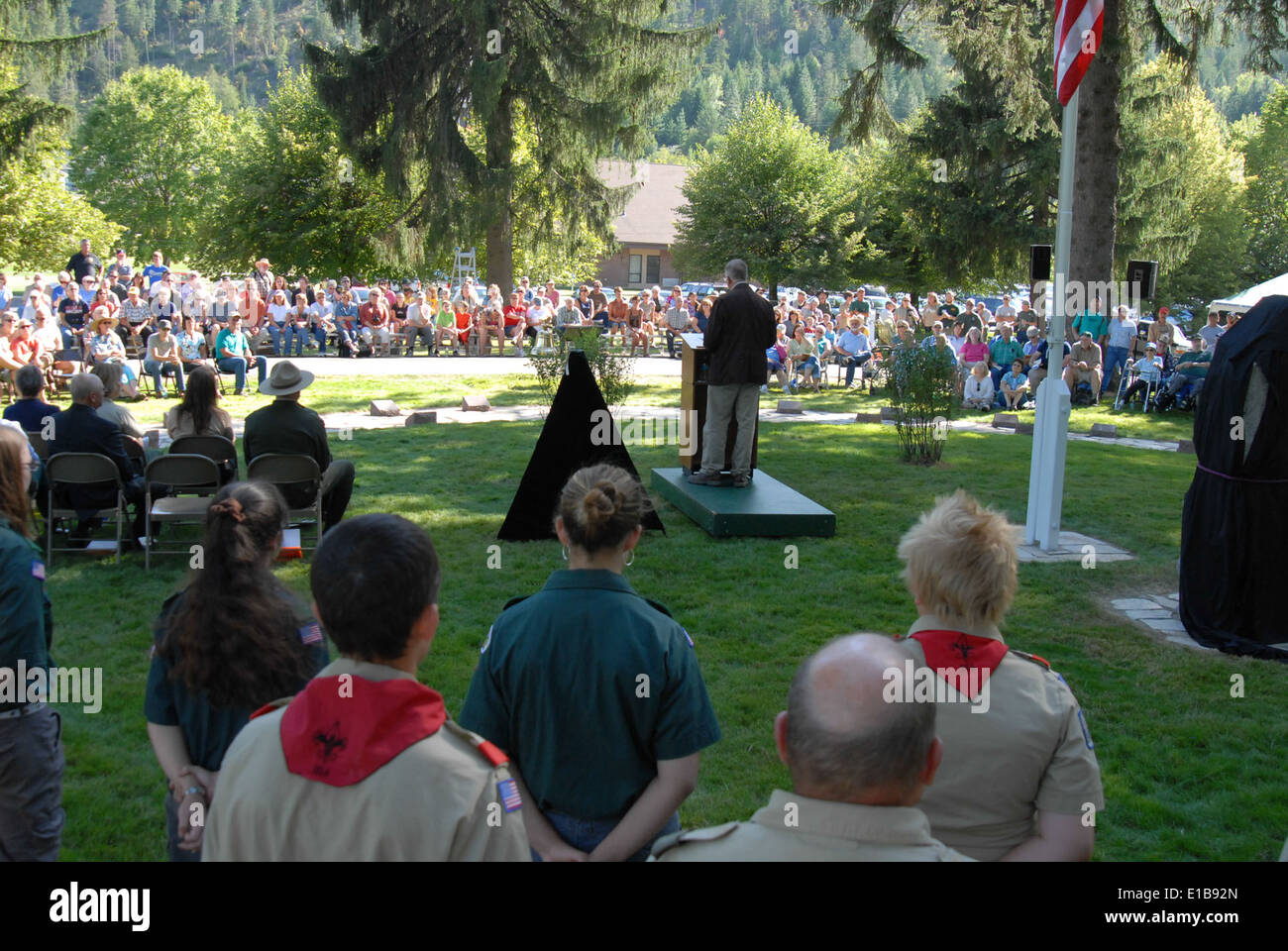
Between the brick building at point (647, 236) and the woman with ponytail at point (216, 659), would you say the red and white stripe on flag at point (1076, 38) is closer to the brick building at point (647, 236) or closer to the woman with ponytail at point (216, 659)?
the woman with ponytail at point (216, 659)

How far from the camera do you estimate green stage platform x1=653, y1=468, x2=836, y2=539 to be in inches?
338

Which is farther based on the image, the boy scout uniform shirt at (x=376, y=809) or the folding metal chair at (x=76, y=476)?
the folding metal chair at (x=76, y=476)

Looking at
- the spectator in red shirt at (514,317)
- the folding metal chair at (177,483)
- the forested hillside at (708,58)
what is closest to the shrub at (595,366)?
the folding metal chair at (177,483)

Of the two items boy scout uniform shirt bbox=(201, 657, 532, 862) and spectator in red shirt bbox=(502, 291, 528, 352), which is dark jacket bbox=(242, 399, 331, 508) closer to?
boy scout uniform shirt bbox=(201, 657, 532, 862)

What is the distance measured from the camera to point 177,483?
776 cm

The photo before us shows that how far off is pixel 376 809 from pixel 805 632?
482 cm

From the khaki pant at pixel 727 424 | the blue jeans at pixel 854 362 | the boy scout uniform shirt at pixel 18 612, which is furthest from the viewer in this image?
the blue jeans at pixel 854 362

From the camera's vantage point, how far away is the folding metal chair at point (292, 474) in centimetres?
759

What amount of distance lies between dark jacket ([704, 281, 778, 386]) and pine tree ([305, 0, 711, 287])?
19391 mm

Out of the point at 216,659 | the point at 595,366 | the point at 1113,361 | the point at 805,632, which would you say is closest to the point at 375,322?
the point at 595,366

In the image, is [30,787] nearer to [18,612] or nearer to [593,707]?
[18,612]

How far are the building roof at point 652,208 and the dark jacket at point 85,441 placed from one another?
50.4 meters

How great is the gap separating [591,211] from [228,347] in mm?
14943
